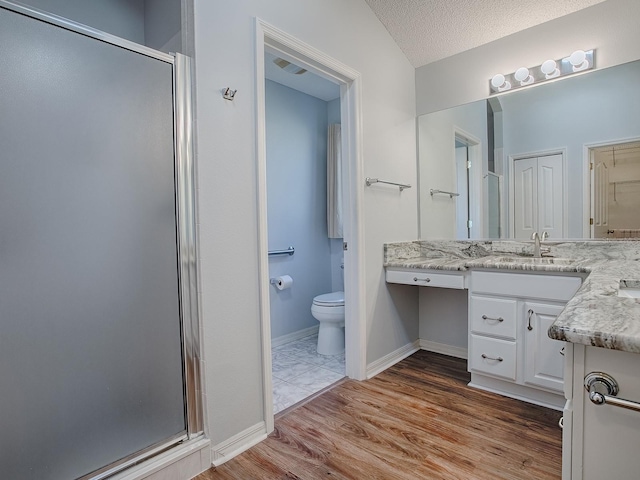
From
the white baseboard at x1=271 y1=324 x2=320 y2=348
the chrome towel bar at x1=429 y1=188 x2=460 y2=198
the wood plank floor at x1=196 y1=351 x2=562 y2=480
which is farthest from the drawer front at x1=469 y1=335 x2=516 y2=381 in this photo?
the white baseboard at x1=271 y1=324 x2=320 y2=348

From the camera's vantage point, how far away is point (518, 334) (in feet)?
6.70

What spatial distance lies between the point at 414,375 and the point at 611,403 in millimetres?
1926

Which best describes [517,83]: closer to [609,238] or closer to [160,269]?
[609,238]

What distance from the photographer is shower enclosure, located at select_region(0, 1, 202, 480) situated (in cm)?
107

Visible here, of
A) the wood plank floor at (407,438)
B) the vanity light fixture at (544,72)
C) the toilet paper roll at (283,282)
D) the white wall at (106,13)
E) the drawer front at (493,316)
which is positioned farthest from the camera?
the toilet paper roll at (283,282)

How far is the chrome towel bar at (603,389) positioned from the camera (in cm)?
64

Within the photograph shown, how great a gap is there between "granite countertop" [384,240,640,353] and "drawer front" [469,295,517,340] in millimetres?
210

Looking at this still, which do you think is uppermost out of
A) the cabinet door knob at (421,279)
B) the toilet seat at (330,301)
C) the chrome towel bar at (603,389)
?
the chrome towel bar at (603,389)

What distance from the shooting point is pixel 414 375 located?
2457mm

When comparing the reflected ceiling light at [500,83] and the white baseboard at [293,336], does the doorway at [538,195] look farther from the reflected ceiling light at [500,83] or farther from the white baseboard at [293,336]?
the white baseboard at [293,336]

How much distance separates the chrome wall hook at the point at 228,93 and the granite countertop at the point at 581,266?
145 centimetres

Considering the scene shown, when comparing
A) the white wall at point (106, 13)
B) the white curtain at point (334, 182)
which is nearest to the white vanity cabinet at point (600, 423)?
the white wall at point (106, 13)

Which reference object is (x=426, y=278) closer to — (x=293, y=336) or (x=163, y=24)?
(x=293, y=336)

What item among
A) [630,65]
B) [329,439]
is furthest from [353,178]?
[630,65]
